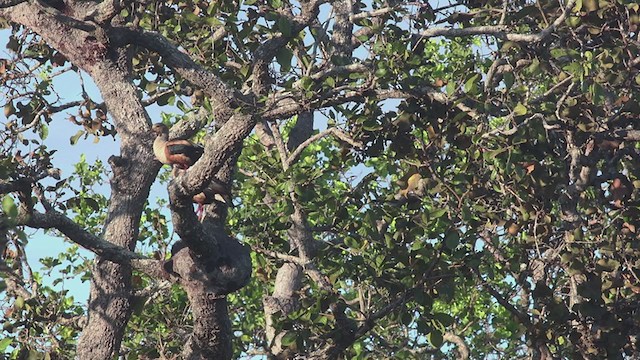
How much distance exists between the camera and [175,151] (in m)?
10.2

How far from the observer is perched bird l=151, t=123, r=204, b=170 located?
33.6 feet

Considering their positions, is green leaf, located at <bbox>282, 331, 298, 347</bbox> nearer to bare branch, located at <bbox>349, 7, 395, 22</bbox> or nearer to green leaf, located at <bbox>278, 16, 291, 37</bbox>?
green leaf, located at <bbox>278, 16, 291, 37</bbox>

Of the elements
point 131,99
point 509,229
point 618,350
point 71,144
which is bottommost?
point 618,350

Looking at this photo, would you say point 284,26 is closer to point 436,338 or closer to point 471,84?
point 471,84

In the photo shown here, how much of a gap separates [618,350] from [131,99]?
5847 millimetres

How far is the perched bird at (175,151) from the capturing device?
10.2m

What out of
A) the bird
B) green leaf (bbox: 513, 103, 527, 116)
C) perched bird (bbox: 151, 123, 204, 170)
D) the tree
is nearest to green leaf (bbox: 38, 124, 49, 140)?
the tree

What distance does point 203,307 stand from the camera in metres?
8.44

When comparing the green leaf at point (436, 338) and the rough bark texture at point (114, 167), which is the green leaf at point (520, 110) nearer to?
the green leaf at point (436, 338)

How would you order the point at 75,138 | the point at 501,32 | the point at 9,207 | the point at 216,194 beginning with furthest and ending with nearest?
the point at 75,138
the point at 501,32
the point at 216,194
the point at 9,207

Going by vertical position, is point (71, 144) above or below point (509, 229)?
above

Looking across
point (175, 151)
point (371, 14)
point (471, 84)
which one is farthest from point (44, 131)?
point (471, 84)

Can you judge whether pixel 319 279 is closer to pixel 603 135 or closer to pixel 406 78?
pixel 406 78

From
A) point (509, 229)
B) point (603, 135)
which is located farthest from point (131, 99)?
point (603, 135)
